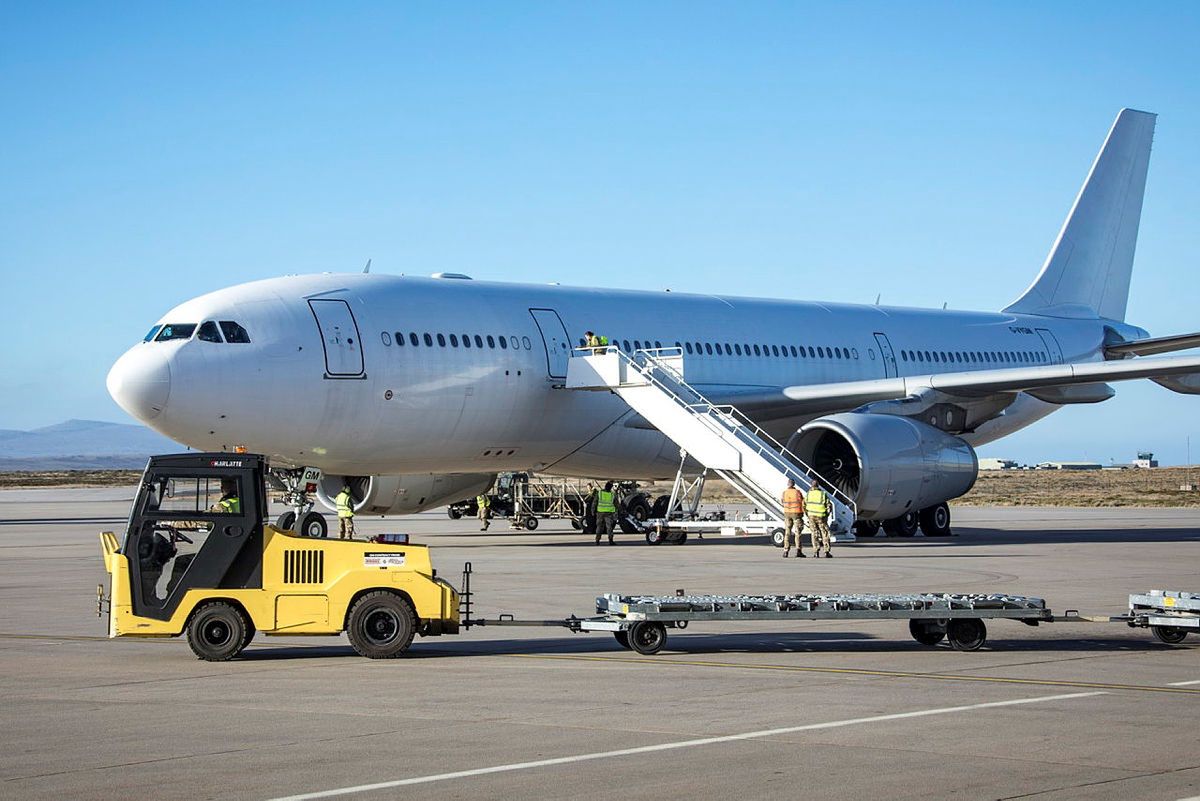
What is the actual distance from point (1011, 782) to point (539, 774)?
6.65 feet

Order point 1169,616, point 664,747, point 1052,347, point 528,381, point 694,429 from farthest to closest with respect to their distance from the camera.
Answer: point 1052,347, point 528,381, point 694,429, point 1169,616, point 664,747

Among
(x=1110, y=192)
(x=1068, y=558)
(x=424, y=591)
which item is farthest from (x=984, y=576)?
(x=1110, y=192)

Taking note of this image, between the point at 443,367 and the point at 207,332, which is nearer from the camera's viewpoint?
the point at 207,332

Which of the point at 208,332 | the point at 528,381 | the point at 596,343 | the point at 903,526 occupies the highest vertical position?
the point at 596,343

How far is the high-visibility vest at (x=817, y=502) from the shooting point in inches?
878

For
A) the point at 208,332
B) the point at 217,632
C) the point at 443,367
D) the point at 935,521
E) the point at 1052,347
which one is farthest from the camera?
the point at 1052,347

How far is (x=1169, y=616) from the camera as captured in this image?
38.5 feet

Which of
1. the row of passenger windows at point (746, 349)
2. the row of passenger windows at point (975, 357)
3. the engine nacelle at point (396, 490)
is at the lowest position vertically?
the engine nacelle at point (396, 490)

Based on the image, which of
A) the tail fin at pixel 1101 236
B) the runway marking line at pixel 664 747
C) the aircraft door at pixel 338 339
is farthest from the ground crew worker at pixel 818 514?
the tail fin at pixel 1101 236

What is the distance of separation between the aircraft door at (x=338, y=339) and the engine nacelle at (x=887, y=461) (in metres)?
7.75

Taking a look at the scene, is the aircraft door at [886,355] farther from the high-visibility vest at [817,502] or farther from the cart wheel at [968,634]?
the cart wheel at [968,634]

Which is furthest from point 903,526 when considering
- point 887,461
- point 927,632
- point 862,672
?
point 862,672

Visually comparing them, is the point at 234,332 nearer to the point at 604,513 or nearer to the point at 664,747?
the point at 604,513

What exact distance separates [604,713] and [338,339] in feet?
48.3
